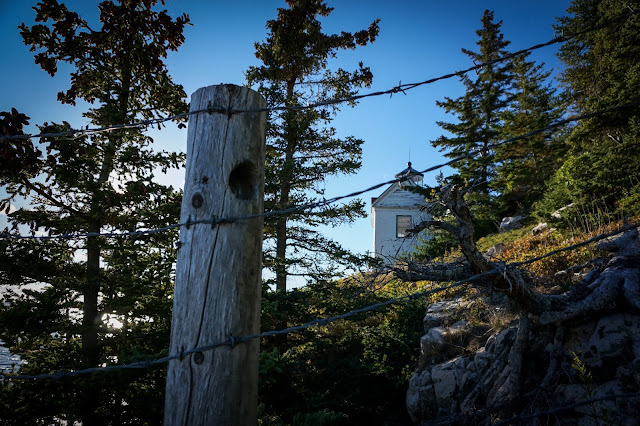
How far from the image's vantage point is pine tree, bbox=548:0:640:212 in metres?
9.62

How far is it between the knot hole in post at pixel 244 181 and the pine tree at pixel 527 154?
18.1m

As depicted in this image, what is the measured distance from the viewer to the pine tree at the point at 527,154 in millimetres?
17500

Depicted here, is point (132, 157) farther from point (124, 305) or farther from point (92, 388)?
point (92, 388)

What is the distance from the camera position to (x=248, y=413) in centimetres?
192

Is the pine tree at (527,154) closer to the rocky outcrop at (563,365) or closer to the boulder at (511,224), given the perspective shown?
the boulder at (511,224)

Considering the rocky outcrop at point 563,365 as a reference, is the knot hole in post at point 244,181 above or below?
above

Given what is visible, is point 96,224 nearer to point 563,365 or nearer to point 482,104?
point 563,365

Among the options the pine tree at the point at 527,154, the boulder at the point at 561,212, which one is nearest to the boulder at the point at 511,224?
the pine tree at the point at 527,154

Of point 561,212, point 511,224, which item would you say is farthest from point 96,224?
point 511,224

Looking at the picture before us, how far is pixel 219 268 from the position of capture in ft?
6.47

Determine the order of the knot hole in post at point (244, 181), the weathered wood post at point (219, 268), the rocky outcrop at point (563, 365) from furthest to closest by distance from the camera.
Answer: the rocky outcrop at point (563, 365)
the knot hole in post at point (244, 181)
the weathered wood post at point (219, 268)

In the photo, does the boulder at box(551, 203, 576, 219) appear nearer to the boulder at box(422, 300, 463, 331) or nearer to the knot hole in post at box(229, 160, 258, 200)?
the boulder at box(422, 300, 463, 331)

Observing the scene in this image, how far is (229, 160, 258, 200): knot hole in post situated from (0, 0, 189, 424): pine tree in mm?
3115

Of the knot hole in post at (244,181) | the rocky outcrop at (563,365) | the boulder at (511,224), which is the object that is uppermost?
the boulder at (511,224)
